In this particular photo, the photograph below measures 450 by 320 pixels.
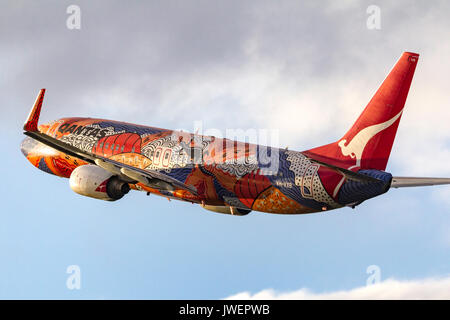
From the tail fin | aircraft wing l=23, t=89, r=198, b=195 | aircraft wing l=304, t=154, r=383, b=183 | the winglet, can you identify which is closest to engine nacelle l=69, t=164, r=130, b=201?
aircraft wing l=23, t=89, r=198, b=195

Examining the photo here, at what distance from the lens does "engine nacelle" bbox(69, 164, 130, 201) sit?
43625 millimetres

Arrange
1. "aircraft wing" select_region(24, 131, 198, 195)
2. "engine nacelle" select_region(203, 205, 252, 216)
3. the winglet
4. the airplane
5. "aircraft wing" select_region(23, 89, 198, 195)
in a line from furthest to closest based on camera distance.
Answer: "engine nacelle" select_region(203, 205, 252, 216)
"aircraft wing" select_region(24, 131, 198, 195)
the airplane
"aircraft wing" select_region(23, 89, 198, 195)
the winglet

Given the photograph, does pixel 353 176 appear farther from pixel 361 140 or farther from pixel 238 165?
pixel 238 165

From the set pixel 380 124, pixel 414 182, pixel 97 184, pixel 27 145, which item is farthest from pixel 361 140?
pixel 27 145

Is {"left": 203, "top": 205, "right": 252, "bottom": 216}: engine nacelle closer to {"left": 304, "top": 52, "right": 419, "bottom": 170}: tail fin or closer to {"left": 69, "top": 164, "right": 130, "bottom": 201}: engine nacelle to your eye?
{"left": 69, "top": 164, "right": 130, "bottom": 201}: engine nacelle

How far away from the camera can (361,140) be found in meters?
39.8

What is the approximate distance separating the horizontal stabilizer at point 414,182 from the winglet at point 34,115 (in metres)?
19.2

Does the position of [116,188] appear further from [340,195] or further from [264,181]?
[340,195]

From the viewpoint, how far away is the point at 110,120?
50.7 meters

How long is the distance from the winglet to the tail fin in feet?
51.0

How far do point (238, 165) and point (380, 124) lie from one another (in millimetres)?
8570

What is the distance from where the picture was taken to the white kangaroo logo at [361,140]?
39125 millimetres

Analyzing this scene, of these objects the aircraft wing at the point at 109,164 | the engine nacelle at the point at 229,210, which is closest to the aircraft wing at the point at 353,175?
the engine nacelle at the point at 229,210

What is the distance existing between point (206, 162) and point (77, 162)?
9.86m
